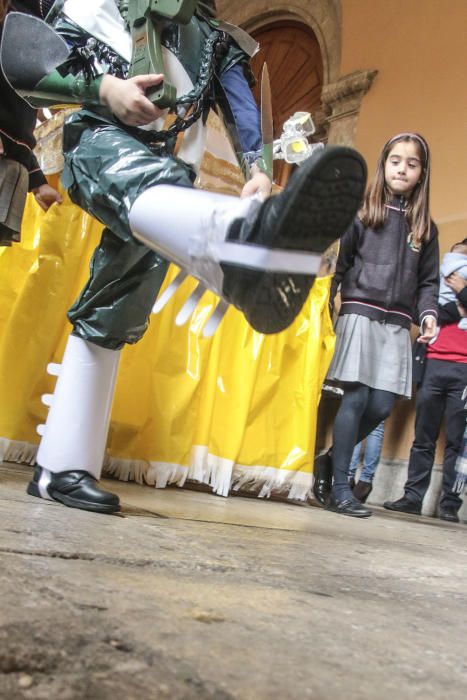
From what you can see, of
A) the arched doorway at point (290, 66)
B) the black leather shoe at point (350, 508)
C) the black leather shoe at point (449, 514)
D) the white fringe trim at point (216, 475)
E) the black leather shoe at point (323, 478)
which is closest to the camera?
the white fringe trim at point (216, 475)

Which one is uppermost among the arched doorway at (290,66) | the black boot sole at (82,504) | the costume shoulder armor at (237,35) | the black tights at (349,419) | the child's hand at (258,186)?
the arched doorway at (290,66)

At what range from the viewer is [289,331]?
243 cm

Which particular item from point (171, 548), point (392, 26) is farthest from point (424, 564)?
point (392, 26)

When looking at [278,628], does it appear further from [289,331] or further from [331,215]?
[289,331]

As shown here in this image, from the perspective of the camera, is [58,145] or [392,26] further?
[392,26]

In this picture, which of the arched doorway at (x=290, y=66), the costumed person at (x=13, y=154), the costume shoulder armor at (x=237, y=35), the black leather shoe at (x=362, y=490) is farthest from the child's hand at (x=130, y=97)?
the arched doorway at (x=290, y=66)

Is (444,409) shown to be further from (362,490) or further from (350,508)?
(350,508)

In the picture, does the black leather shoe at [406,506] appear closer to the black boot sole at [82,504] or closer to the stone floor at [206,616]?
the stone floor at [206,616]

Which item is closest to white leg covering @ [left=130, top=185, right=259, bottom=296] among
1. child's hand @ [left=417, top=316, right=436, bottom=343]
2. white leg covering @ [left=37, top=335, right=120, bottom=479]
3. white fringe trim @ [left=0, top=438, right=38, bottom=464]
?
white leg covering @ [left=37, top=335, right=120, bottom=479]

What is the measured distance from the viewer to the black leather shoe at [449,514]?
3.22 m

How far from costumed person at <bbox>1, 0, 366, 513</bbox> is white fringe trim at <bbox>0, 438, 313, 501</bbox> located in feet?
2.30

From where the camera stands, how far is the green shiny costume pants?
3.64 ft

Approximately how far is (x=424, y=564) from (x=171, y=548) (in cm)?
56

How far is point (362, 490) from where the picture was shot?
366 centimetres
